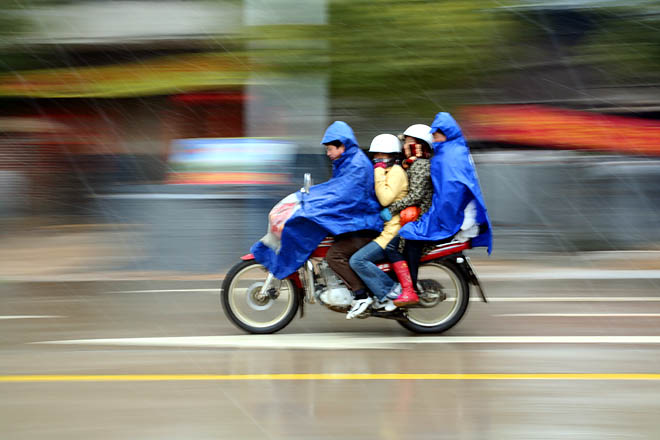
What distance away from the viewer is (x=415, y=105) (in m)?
14.9

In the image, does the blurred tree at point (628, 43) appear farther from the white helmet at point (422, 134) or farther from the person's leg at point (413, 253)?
the person's leg at point (413, 253)

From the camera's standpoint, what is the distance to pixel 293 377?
595 cm

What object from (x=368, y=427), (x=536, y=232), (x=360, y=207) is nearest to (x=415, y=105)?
(x=536, y=232)

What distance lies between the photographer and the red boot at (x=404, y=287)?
23.6 ft

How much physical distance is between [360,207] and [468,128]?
8.18 meters

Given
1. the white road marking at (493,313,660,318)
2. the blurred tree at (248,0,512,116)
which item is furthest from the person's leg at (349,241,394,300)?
the blurred tree at (248,0,512,116)

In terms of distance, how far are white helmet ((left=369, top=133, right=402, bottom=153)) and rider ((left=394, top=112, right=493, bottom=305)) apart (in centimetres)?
31

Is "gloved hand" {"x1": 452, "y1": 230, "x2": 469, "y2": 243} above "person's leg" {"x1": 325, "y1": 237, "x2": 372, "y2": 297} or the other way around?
above

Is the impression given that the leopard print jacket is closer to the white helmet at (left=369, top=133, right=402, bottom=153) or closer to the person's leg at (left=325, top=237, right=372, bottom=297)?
the white helmet at (left=369, top=133, right=402, bottom=153)

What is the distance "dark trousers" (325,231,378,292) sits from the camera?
7.21m

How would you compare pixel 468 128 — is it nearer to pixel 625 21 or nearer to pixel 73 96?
pixel 625 21

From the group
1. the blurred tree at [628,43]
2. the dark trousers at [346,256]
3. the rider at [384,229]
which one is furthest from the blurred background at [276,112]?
the rider at [384,229]

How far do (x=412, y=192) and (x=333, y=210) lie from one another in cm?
66

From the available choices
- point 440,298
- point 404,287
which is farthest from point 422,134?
point 440,298
